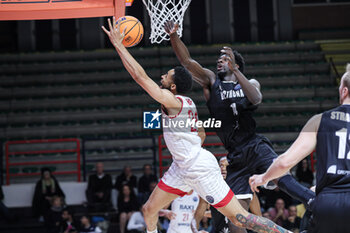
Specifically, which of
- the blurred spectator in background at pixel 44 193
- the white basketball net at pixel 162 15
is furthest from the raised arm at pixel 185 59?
the blurred spectator in background at pixel 44 193

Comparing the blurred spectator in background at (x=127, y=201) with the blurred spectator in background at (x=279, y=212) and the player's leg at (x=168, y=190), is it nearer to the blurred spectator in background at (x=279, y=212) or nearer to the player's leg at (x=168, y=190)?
the blurred spectator in background at (x=279, y=212)

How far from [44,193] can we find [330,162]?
8046mm

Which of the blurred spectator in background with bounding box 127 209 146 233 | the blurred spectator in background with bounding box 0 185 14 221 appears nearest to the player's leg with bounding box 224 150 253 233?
the blurred spectator in background with bounding box 127 209 146 233

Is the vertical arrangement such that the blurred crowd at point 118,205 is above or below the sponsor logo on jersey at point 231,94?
below

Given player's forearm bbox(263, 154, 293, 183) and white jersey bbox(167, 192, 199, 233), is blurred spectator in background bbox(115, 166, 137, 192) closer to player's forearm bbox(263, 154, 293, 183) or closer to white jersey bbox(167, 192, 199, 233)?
white jersey bbox(167, 192, 199, 233)

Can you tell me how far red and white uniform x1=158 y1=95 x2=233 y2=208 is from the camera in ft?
16.4

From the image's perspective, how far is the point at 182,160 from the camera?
16.9 feet

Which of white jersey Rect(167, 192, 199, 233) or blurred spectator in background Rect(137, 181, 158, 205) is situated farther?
blurred spectator in background Rect(137, 181, 158, 205)

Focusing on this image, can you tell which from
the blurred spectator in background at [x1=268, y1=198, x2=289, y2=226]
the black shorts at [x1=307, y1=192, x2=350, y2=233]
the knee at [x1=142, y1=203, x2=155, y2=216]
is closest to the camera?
the black shorts at [x1=307, y1=192, x2=350, y2=233]

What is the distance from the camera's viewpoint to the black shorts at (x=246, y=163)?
5688mm

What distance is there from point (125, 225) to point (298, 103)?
4.19m

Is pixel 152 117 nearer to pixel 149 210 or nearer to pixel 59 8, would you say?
pixel 59 8

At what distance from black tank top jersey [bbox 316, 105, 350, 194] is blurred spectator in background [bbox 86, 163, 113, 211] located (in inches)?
293

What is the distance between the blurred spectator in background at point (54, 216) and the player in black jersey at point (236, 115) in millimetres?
5172
